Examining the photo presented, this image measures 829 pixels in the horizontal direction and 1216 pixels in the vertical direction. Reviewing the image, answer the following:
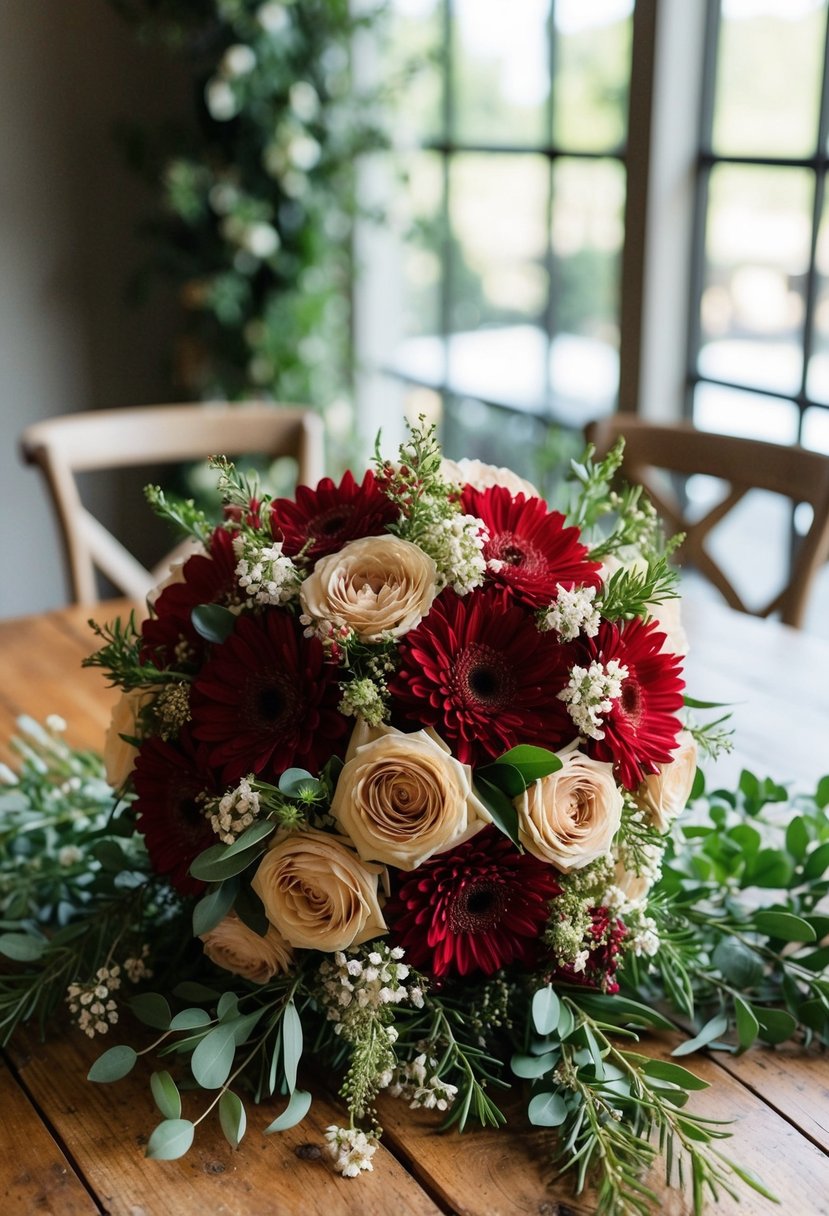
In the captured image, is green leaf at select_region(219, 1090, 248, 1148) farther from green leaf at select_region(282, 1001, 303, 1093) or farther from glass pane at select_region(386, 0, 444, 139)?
glass pane at select_region(386, 0, 444, 139)

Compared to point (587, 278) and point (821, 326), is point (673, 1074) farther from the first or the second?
point (587, 278)

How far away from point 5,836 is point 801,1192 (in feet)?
2.38

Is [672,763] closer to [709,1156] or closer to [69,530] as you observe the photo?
[709,1156]

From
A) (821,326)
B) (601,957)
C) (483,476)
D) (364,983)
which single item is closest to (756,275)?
(821,326)

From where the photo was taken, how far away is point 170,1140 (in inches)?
31.8

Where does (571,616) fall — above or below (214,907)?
above

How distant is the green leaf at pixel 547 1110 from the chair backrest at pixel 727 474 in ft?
3.48

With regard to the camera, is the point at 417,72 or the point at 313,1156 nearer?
the point at 313,1156

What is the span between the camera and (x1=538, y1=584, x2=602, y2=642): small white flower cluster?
2.88 feet

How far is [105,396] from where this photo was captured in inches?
143

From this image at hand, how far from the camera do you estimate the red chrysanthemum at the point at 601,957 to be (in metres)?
0.90

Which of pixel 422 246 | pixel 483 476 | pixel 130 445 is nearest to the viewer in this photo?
pixel 483 476

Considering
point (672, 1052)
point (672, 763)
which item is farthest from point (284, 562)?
point (672, 1052)

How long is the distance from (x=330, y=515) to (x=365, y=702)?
18 cm
